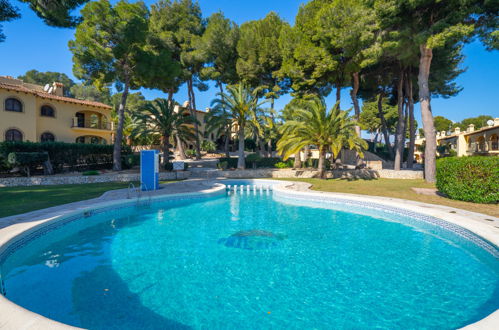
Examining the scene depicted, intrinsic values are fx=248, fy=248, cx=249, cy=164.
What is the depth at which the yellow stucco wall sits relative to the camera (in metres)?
21.5

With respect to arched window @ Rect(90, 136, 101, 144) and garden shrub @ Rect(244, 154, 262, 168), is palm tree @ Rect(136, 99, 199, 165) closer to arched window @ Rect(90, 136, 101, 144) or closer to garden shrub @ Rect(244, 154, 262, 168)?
garden shrub @ Rect(244, 154, 262, 168)

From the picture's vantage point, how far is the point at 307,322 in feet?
11.8

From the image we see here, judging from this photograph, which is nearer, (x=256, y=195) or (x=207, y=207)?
(x=207, y=207)

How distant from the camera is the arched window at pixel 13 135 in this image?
21739 mm

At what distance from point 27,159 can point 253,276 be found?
57.5 feet

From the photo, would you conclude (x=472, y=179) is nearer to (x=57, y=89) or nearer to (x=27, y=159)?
(x=27, y=159)

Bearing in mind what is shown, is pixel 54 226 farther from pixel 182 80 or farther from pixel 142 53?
pixel 182 80

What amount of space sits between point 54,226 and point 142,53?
1748 centimetres

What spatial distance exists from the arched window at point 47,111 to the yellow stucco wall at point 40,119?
27cm

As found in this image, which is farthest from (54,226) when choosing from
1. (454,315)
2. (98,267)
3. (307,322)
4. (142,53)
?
(142,53)

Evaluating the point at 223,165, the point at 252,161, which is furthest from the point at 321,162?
the point at 223,165

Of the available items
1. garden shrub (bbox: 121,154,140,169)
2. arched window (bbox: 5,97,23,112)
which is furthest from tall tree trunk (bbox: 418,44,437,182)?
arched window (bbox: 5,97,23,112)

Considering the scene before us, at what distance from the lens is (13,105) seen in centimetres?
2202

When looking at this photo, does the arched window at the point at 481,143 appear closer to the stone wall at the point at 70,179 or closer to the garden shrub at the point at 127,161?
the stone wall at the point at 70,179
